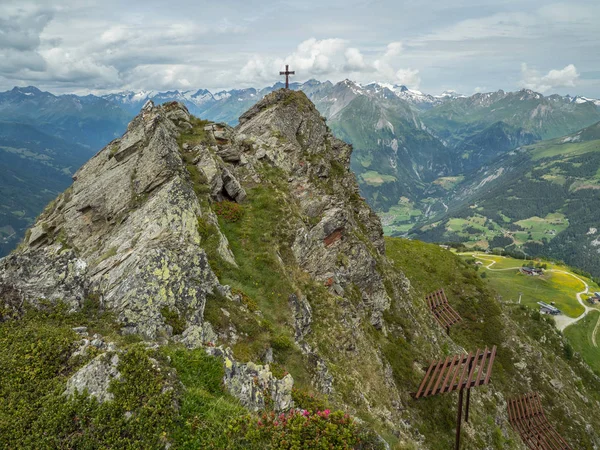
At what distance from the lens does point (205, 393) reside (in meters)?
12.8

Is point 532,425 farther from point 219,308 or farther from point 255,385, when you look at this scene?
point 255,385

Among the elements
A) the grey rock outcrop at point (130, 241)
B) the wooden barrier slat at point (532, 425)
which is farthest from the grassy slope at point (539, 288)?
the grey rock outcrop at point (130, 241)

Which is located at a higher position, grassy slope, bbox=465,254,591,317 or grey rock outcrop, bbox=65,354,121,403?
grey rock outcrop, bbox=65,354,121,403

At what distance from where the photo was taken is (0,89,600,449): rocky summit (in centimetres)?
1219

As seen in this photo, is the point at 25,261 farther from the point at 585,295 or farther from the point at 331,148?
the point at 585,295

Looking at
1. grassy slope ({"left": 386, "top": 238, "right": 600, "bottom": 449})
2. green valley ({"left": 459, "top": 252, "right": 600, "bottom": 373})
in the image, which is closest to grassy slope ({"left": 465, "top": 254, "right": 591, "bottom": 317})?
green valley ({"left": 459, "top": 252, "right": 600, "bottom": 373})

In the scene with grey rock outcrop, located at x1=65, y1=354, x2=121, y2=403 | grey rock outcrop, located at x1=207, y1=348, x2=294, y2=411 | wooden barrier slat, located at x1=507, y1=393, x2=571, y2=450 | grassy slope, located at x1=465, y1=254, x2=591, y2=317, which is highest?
grey rock outcrop, located at x1=65, y1=354, x2=121, y2=403

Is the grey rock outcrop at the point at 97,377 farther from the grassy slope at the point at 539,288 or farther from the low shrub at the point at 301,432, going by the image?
the grassy slope at the point at 539,288

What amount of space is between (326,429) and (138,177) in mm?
26357

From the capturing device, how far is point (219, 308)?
2033 cm

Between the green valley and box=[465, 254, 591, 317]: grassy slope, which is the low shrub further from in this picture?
box=[465, 254, 591, 317]: grassy slope

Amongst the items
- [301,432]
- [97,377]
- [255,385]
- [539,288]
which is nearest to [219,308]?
[255,385]

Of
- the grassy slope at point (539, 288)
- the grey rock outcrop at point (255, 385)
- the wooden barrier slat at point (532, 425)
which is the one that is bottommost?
the grassy slope at point (539, 288)

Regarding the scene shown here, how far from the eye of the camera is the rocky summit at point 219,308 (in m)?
12.2
